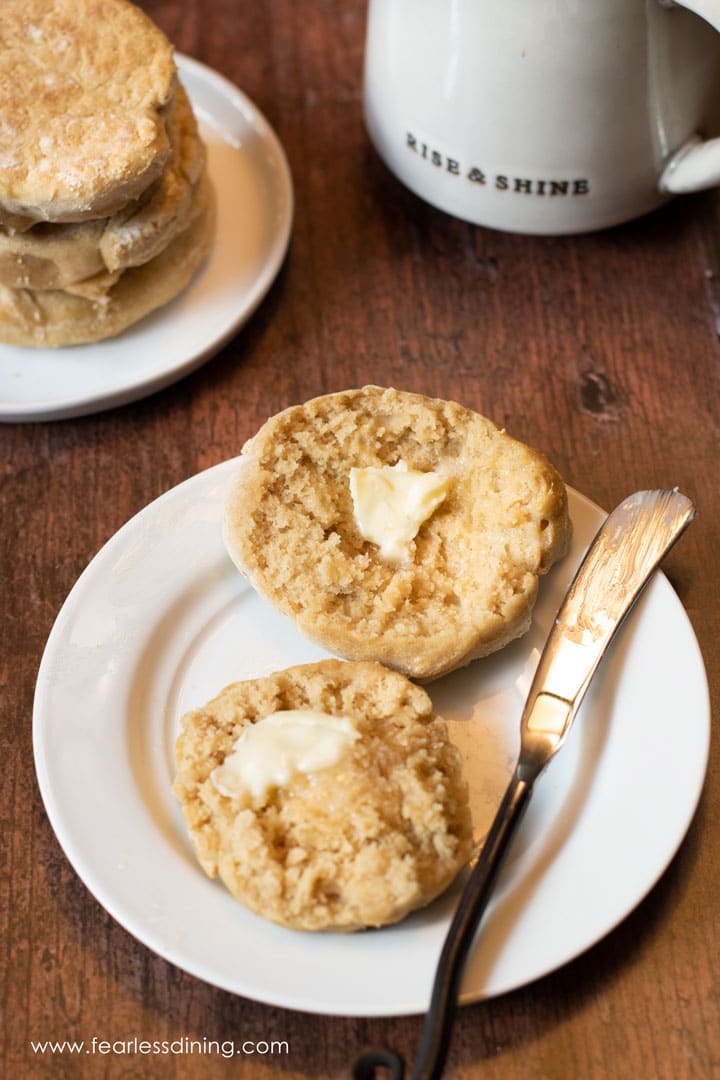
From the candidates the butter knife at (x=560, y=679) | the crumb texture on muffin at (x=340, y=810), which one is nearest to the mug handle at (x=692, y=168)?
the butter knife at (x=560, y=679)

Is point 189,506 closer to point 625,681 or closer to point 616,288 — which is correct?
point 625,681

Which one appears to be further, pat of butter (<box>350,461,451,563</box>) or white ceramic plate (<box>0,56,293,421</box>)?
white ceramic plate (<box>0,56,293,421</box>)

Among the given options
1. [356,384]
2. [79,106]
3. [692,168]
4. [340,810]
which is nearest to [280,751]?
[340,810]

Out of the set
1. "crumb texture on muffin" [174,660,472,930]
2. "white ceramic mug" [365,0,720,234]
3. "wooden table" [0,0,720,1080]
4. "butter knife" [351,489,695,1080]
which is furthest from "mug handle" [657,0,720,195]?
"crumb texture on muffin" [174,660,472,930]

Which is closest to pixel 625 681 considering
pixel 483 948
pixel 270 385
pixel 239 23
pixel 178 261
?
pixel 483 948

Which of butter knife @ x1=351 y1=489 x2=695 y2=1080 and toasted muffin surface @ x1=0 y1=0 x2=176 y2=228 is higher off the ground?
toasted muffin surface @ x1=0 y1=0 x2=176 y2=228

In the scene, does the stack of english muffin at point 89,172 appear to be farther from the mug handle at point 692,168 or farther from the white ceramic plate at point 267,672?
the mug handle at point 692,168

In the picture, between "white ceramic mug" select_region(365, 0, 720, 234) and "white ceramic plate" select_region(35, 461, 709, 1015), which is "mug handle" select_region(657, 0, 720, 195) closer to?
"white ceramic mug" select_region(365, 0, 720, 234)
